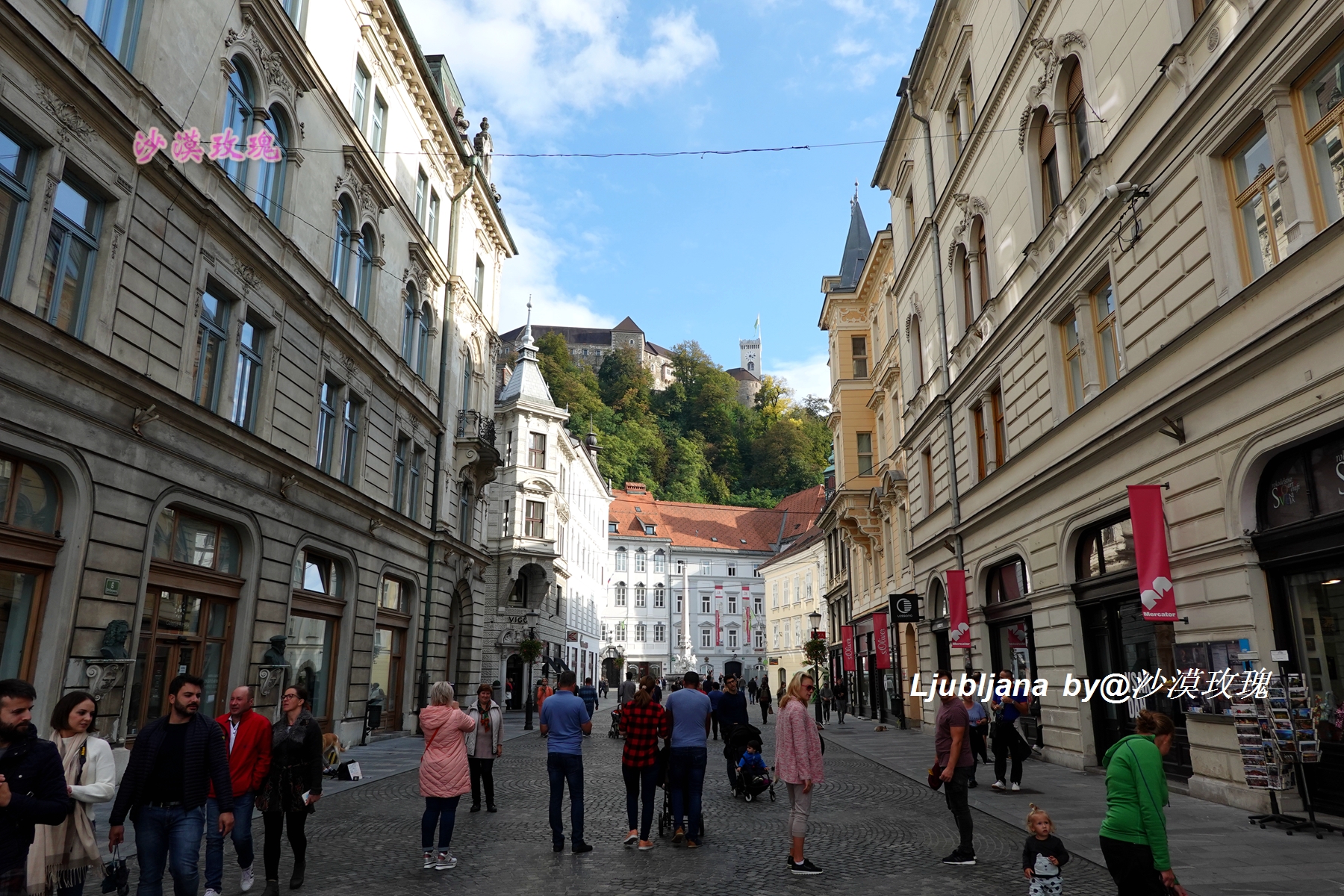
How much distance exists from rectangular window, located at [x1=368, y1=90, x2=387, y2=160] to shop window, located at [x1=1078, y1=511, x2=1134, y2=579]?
1798 centimetres

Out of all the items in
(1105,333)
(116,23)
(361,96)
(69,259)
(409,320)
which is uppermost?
(361,96)

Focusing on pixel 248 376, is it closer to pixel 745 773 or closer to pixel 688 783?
pixel 745 773

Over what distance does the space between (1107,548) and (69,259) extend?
15208 mm

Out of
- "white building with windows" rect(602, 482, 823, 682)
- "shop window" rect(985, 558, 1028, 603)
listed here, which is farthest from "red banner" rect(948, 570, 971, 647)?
"white building with windows" rect(602, 482, 823, 682)

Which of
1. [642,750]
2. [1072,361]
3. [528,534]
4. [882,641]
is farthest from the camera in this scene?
[528,534]

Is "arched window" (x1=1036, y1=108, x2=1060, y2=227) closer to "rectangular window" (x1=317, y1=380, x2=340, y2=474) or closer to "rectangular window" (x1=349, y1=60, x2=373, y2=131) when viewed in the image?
"rectangular window" (x1=349, y1=60, x2=373, y2=131)

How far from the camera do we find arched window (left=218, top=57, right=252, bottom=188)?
15.3m

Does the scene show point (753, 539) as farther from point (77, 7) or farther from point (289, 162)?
point (77, 7)

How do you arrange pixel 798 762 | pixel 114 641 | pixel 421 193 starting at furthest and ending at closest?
pixel 421 193, pixel 114 641, pixel 798 762

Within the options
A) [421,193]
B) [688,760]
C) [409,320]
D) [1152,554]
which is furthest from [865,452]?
[688,760]

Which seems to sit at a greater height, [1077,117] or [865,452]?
[1077,117]

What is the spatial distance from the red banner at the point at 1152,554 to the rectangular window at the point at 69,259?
13.5m

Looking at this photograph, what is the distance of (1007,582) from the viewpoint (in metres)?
19.4

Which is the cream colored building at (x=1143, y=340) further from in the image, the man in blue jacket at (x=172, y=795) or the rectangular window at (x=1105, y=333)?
the man in blue jacket at (x=172, y=795)
